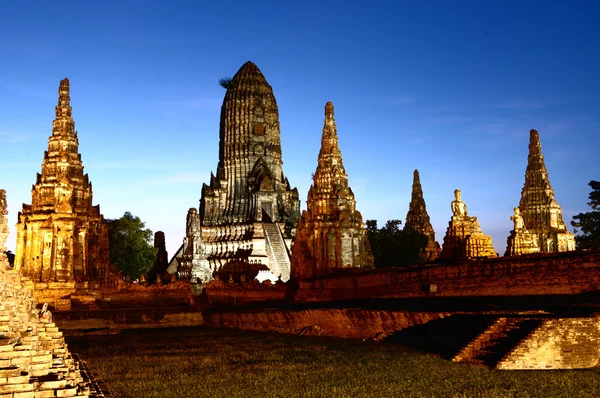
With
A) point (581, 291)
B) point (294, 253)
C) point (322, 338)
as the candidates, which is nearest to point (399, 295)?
point (322, 338)

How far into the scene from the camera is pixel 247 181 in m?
55.9

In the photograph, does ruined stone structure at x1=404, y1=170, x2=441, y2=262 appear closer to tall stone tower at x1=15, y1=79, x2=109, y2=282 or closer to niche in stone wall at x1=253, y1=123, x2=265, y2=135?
niche in stone wall at x1=253, y1=123, x2=265, y2=135

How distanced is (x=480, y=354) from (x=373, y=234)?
133 ft

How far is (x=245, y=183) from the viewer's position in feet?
185

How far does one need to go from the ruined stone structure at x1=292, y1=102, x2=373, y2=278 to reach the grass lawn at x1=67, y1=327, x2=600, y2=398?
13110 mm

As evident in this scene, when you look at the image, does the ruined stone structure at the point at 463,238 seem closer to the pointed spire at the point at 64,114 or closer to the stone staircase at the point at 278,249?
the pointed spire at the point at 64,114

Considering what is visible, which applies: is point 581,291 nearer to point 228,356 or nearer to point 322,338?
point 322,338

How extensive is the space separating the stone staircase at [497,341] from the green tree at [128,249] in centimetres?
3932

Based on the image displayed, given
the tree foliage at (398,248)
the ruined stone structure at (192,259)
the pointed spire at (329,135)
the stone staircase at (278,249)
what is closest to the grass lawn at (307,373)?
the pointed spire at (329,135)

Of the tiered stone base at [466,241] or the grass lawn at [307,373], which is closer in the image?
the grass lawn at [307,373]

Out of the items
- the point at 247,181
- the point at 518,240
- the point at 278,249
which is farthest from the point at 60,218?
the point at 247,181

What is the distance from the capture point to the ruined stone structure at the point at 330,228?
27.6m

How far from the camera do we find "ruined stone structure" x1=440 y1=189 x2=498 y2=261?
18.9 metres

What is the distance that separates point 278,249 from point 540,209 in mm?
22829
